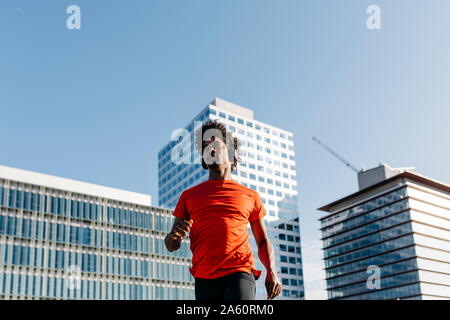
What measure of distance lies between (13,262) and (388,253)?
117 meters

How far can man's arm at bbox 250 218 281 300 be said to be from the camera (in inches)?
206

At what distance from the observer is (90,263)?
350 ft

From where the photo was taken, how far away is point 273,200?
19362 centimetres

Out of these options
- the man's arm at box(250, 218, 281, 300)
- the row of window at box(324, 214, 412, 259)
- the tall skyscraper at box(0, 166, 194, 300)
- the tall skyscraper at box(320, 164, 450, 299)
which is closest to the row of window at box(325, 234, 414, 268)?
the tall skyscraper at box(320, 164, 450, 299)

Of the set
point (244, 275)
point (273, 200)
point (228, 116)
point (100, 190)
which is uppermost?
point (228, 116)

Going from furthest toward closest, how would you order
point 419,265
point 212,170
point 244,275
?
point 419,265, point 212,170, point 244,275

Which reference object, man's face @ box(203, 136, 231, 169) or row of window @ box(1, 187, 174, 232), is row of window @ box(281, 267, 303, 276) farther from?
man's face @ box(203, 136, 231, 169)

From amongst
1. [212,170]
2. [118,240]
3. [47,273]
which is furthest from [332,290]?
[212,170]

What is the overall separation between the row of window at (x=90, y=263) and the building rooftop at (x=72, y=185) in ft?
42.1

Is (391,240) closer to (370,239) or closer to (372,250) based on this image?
(372,250)

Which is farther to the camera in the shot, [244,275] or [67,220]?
[67,220]

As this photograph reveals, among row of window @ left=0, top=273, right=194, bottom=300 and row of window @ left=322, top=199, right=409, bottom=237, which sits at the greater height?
row of window @ left=322, top=199, right=409, bottom=237

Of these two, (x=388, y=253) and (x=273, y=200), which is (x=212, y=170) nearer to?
(x=388, y=253)

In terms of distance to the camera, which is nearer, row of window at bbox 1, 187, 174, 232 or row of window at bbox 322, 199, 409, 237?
row of window at bbox 1, 187, 174, 232
